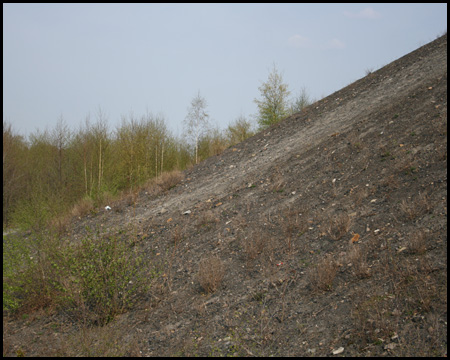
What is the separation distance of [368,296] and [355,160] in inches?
173

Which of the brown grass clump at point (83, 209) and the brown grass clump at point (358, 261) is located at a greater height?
the brown grass clump at point (83, 209)

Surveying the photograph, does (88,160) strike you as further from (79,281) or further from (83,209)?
(79,281)

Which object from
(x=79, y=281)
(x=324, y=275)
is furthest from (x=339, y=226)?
(x=79, y=281)

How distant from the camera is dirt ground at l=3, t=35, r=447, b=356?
13.7 ft

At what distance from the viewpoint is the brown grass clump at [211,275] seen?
Result: 18.5ft

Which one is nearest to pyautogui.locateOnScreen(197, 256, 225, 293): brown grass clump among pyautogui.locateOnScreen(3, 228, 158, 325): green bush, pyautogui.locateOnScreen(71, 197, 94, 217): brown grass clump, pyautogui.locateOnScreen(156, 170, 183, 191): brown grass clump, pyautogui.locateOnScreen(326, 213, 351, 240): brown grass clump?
pyautogui.locateOnScreen(3, 228, 158, 325): green bush

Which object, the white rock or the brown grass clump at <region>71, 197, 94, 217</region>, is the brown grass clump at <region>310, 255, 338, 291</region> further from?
the brown grass clump at <region>71, 197, 94, 217</region>

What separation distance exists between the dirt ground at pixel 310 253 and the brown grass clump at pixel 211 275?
78 millimetres

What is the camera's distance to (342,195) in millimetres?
7223

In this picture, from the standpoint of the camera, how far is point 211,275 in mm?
5715

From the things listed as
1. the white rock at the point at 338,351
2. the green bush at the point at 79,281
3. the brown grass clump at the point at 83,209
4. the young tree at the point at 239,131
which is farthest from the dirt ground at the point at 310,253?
the young tree at the point at 239,131

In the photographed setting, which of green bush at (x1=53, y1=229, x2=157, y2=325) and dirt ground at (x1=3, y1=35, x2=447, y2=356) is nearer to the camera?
dirt ground at (x1=3, y1=35, x2=447, y2=356)

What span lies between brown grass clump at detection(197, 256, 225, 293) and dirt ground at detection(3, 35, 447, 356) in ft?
0.26

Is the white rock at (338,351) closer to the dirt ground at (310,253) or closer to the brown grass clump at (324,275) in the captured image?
the dirt ground at (310,253)
